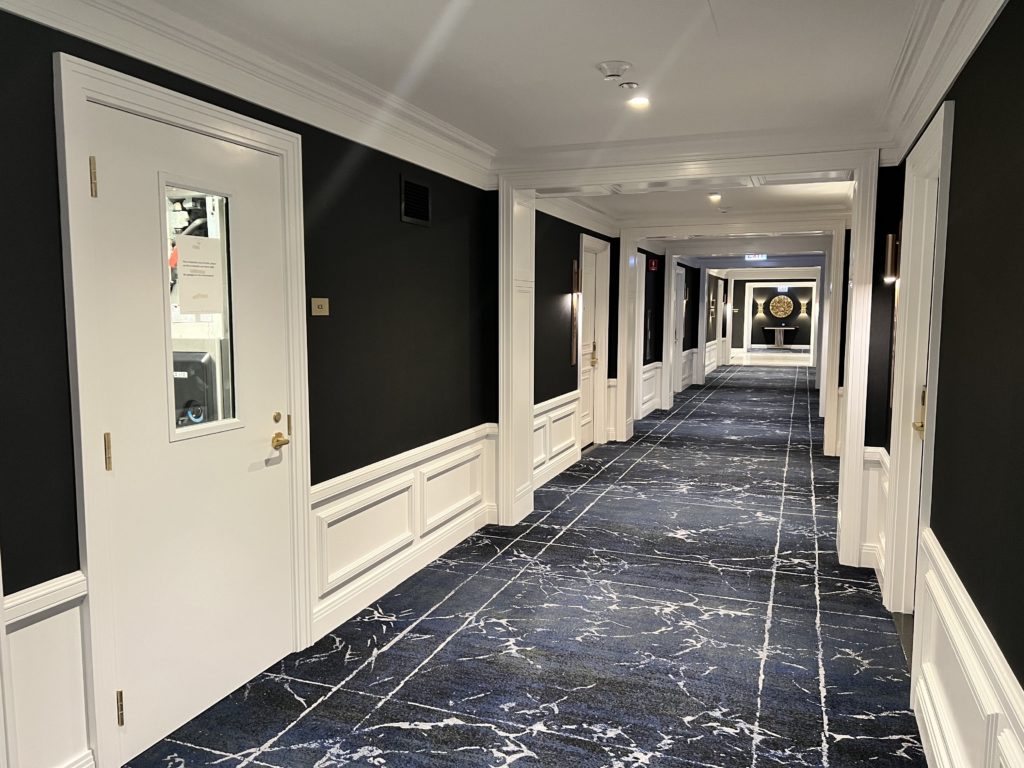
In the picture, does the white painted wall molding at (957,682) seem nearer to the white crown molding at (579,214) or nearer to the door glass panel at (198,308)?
the door glass panel at (198,308)

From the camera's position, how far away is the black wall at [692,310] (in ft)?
46.2

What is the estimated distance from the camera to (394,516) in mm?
4129

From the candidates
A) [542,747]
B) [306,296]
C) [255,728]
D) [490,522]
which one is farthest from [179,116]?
[490,522]

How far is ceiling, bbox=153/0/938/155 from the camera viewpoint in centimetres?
253

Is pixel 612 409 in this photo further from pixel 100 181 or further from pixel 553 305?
pixel 100 181

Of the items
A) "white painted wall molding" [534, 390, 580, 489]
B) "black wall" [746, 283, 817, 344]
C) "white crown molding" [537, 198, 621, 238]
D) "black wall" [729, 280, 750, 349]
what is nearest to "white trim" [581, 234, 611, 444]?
"white crown molding" [537, 198, 621, 238]

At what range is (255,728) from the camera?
2719mm

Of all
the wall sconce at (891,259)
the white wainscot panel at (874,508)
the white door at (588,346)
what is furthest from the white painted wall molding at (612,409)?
the wall sconce at (891,259)

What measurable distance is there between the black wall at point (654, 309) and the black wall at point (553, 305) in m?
3.24

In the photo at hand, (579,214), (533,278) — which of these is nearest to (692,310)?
(579,214)

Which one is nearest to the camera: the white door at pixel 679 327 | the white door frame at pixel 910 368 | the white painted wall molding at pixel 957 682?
the white painted wall molding at pixel 957 682

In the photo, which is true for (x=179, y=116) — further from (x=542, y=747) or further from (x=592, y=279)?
(x=592, y=279)

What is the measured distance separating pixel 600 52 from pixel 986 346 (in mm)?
1796

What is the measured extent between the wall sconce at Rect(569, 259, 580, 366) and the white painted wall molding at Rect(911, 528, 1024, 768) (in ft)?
15.3
